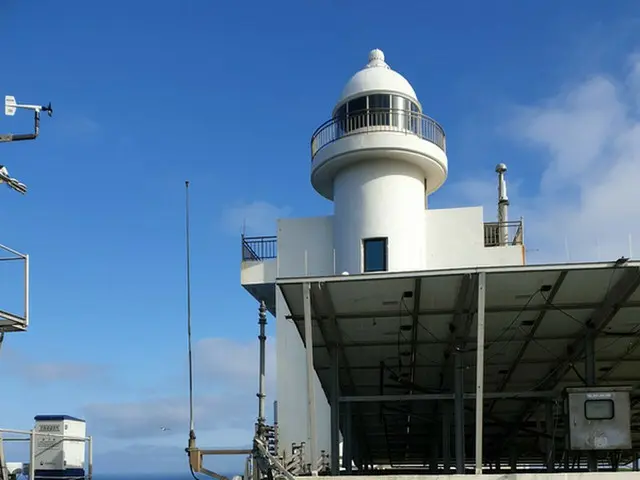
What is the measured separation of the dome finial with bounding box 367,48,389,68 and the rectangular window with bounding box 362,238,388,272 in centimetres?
737

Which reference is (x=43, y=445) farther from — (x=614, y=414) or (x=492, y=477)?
(x=614, y=414)

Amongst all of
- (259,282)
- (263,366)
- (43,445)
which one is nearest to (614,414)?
(263,366)

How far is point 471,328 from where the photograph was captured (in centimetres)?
1919

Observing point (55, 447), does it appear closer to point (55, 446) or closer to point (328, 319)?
point (55, 446)

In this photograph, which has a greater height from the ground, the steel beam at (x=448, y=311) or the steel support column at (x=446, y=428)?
the steel beam at (x=448, y=311)

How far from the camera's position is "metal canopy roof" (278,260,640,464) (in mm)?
16203

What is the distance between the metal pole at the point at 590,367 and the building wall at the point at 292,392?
10.7 m

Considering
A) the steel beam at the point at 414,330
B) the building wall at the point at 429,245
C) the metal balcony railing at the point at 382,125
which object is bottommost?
the steel beam at the point at 414,330

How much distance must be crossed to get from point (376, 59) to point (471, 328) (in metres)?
14.7

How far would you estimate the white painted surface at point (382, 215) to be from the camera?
27297 mm

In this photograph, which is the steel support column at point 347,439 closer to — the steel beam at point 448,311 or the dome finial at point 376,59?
the steel beam at point 448,311

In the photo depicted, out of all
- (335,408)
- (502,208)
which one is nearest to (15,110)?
(335,408)

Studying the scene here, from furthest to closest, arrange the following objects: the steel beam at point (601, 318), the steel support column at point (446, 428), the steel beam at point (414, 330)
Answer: the steel support column at point (446, 428)
the steel beam at point (414, 330)
the steel beam at point (601, 318)

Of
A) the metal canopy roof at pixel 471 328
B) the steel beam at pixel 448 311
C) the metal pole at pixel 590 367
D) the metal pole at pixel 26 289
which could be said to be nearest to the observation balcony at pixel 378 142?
the metal canopy roof at pixel 471 328
